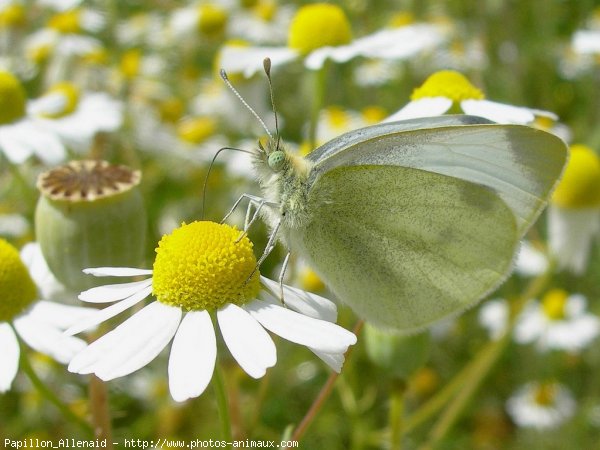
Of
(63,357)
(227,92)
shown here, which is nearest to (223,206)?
(227,92)

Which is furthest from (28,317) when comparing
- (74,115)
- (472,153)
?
(74,115)

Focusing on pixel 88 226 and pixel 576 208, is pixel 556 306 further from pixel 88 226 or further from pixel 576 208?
pixel 88 226

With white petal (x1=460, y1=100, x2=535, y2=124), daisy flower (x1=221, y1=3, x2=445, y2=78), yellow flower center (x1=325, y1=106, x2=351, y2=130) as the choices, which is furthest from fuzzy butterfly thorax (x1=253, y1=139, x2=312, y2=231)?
yellow flower center (x1=325, y1=106, x2=351, y2=130)

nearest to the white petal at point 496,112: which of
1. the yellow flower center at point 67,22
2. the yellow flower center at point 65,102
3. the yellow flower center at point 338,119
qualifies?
the yellow flower center at point 65,102

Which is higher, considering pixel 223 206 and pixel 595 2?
pixel 595 2

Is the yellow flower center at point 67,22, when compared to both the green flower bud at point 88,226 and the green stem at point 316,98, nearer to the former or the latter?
the green stem at point 316,98

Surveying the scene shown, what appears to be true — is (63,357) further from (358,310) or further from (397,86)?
(397,86)
